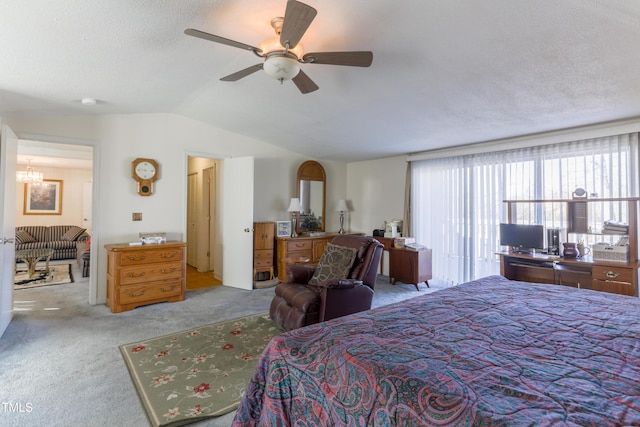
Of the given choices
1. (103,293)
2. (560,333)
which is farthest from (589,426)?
(103,293)

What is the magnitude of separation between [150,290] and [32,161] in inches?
242

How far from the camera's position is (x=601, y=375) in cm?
104

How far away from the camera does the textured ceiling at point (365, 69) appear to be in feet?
6.38

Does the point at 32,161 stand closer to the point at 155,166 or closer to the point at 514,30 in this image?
the point at 155,166

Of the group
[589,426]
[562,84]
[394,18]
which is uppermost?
[394,18]

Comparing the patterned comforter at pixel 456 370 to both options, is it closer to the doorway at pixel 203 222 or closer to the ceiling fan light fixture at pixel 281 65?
the ceiling fan light fixture at pixel 281 65

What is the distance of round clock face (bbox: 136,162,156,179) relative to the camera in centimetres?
430

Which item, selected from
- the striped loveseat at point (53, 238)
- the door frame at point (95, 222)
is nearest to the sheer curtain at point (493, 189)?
the door frame at point (95, 222)

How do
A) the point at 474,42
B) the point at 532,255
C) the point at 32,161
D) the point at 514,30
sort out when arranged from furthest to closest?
the point at 32,161, the point at 532,255, the point at 474,42, the point at 514,30

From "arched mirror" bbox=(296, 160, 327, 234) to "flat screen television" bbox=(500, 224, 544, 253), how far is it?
3172mm

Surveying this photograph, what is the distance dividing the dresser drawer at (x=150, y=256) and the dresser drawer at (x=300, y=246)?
5.72 ft

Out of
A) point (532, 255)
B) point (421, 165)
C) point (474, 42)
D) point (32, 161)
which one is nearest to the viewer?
point (474, 42)

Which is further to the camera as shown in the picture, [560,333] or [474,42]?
[474,42]

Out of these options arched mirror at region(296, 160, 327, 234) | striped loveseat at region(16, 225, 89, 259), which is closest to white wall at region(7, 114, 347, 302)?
arched mirror at region(296, 160, 327, 234)
